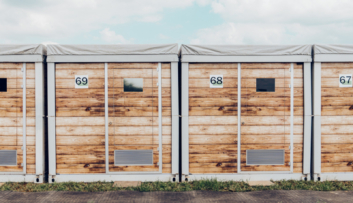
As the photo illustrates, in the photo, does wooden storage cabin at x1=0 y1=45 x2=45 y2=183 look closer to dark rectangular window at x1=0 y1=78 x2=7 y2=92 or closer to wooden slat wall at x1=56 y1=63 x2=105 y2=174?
dark rectangular window at x1=0 y1=78 x2=7 y2=92

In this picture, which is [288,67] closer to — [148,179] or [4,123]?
[148,179]

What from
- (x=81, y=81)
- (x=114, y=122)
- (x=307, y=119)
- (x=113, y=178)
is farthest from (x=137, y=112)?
(x=307, y=119)

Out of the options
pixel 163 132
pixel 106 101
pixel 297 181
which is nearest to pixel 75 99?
pixel 106 101

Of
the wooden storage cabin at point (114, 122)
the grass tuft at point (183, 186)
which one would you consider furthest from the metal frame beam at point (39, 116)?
the grass tuft at point (183, 186)

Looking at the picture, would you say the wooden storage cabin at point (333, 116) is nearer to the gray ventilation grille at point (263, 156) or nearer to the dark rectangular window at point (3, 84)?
the gray ventilation grille at point (263, 156)

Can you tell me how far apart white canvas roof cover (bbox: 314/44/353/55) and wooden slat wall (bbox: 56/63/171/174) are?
157 inches

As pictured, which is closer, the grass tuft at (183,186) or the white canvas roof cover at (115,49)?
the grass tuft at (183,186)

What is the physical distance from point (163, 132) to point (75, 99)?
249cm

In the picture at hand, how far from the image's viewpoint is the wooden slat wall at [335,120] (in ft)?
22.0

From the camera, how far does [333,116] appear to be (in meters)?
6.76

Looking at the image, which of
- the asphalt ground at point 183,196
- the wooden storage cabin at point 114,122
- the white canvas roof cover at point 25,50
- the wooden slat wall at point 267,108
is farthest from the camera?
the wooden slat wall at point 267,108

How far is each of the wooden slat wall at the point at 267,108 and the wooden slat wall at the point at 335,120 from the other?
0.71 metres

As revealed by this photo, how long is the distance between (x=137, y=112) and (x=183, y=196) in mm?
2412

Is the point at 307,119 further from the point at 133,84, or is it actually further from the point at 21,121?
the point at 21,121
